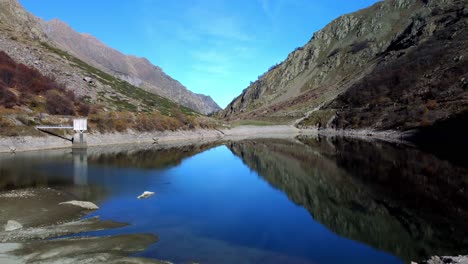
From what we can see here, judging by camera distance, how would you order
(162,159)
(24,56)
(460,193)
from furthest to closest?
(24,56), (162,159), (460,193)

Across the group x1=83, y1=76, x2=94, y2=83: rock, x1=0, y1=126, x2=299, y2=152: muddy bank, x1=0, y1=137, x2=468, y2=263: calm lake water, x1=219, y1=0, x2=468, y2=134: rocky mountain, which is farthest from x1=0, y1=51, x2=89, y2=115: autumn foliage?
x1=219, y1=0, x2=468, y2=134: rocky mountain

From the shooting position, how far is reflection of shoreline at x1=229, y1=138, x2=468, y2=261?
63.2ft

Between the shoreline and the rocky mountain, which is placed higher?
the rocky mountain

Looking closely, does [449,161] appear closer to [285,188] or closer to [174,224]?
[285,188]

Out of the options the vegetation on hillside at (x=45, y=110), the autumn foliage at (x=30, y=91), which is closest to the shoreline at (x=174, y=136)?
the vegetation on hillside at (x=45, y=110)

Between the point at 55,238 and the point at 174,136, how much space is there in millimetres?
85732

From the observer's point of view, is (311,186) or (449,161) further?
(449,161)

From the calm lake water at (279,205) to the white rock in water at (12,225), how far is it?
176 inches

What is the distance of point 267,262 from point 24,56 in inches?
4868

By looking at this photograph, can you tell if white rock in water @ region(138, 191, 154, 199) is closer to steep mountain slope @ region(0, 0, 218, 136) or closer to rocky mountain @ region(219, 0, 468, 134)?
steep mountain slope @ region(0, 0, 218, 136)

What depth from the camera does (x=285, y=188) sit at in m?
36.2

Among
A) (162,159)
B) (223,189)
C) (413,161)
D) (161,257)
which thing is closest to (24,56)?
(162,159)

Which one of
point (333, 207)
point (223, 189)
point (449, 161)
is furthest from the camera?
point (449, 161)

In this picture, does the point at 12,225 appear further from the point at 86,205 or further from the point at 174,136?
the point at 174,136
